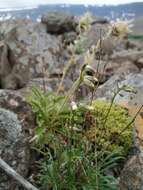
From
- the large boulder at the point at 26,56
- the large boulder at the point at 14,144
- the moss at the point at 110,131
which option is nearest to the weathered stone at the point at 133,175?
the moss at the point at 110,131

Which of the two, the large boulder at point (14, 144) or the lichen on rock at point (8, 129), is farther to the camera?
the lichen on rock at point (8, 129)

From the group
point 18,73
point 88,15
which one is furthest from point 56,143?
point 18,73

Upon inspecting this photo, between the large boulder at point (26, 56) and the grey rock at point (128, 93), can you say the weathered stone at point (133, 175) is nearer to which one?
the grey rock at point (128, 93)

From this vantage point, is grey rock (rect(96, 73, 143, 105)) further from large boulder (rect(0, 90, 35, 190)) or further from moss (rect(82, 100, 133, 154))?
large boulder (rect(0, 90, 35, 190))

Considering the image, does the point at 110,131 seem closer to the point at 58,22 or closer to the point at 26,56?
the point at 26,56

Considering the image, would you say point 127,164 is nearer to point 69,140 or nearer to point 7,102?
point 69,140
